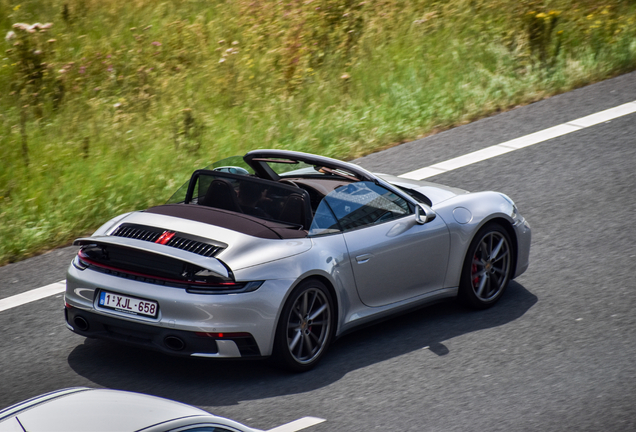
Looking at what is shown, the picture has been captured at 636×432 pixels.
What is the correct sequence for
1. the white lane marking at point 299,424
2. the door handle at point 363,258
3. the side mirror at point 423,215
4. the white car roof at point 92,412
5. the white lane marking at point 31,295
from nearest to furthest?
the white car roof at point 92,412
the white lane marking at point 299,424
the door handle at point 363,258
the side mirror at point 423,215
the white lane marking at point 31,295

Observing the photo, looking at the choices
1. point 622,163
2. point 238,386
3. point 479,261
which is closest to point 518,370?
point 479,261

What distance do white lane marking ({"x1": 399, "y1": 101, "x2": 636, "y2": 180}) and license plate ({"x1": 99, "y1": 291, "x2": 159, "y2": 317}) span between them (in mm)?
4847

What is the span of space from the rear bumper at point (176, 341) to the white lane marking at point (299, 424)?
54 cm

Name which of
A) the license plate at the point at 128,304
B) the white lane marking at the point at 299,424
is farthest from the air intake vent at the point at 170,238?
the white lane marking at the point at 299,424

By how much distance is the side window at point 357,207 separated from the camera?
6.13 meters

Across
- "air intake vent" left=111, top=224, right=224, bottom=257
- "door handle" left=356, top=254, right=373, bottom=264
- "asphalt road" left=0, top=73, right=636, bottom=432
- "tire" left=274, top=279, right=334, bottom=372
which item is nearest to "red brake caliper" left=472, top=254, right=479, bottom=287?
"asphalt road" left=0, top=73, right=636, bottom=432

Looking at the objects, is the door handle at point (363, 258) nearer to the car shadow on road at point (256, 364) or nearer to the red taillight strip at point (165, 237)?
the car shadow on road at point (256, 364)

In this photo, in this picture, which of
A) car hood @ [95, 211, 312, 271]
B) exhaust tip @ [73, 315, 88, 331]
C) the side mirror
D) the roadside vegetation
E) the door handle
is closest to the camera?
car hood @ [95, 211, 312, 271]

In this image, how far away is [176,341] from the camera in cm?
547

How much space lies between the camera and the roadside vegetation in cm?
983

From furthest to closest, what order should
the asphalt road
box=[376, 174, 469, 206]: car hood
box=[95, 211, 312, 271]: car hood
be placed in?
box=[376, 174, 469, 206]: car hood, box=[95, 211, 312, 271]: car hood, the asphalt road

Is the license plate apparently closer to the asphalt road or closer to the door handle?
the asphalt road

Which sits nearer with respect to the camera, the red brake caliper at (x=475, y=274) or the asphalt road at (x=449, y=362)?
the asphalt road at (x=449, y=362)

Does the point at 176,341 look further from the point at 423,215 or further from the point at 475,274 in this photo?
the point at 475,274
